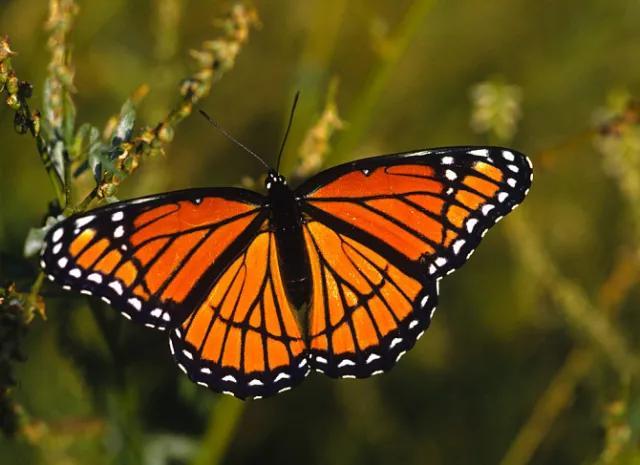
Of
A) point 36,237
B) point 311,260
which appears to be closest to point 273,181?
point 311,260

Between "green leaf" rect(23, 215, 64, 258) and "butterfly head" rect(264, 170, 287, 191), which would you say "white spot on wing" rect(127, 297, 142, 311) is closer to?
"green leaf" rect(23, 215, 64, 258)

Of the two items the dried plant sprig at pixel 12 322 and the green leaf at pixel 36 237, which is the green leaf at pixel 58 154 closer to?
the green leaf at pixel 36 237

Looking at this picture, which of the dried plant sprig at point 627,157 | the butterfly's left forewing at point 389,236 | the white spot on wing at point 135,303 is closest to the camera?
the white spot on wing at point 135,303

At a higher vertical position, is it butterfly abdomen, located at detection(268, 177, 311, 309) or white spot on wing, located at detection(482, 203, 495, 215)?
butterfly abdomen, located at detection(268, 177, 311, 309)

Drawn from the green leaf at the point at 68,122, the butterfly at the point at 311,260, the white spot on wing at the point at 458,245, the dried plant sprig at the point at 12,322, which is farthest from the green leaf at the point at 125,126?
the white spot on wing at the point at 458,245

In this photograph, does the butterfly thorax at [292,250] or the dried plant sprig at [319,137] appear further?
the butterfly thorax at [292,250]

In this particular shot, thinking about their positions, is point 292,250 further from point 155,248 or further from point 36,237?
point 36,237

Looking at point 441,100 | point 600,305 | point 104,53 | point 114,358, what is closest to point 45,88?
point 114,358

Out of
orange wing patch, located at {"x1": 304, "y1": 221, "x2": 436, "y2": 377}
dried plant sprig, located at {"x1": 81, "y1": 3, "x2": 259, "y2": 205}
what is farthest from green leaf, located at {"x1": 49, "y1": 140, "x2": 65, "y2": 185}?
orange wing patch, located at {"x1": 304, "y1": 221, "x2": 436, "y2": 377}

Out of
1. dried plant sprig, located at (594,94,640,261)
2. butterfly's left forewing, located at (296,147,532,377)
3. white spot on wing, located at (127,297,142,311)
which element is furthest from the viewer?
dried plant sprig, located at (594,94,640,261)
